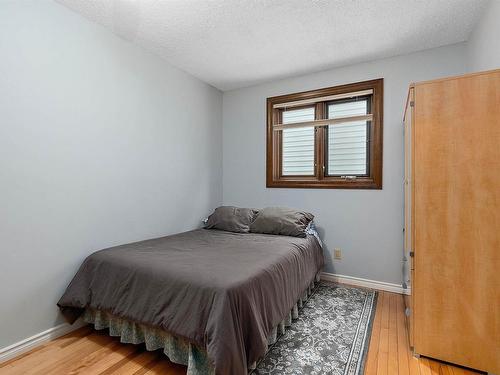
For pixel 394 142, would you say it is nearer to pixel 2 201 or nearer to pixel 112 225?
pixel 112 225

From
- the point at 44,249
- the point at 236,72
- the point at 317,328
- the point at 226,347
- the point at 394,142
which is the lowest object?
the point at 317,328

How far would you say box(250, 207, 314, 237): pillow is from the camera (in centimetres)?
270

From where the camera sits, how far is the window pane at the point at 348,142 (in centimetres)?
292

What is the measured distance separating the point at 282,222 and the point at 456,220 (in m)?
1.51

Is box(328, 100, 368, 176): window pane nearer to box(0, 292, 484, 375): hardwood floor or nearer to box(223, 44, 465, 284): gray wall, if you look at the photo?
box(223, 44, 465, 284): gray wall

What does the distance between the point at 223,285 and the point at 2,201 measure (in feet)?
4.94

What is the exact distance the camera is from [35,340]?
181cm

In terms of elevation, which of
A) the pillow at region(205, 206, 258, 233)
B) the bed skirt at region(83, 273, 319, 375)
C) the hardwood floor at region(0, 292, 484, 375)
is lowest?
the hardwood floor at region(0, 292, 484, 375)

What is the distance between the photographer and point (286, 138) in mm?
3381

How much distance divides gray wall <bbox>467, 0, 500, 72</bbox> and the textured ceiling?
8cm

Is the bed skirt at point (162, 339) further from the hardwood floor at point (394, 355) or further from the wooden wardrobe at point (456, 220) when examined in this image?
the wooden wardrobe at point (456, 220)

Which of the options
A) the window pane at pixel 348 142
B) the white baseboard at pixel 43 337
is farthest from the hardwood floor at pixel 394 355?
the window pane at pixel 348 142

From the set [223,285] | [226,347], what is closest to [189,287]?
[223,285]

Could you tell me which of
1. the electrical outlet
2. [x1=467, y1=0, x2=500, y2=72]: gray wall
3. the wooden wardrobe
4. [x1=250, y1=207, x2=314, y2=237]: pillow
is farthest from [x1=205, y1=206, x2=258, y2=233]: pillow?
[x1=467, y1=0, x2=500, y2=72]: gray wall
